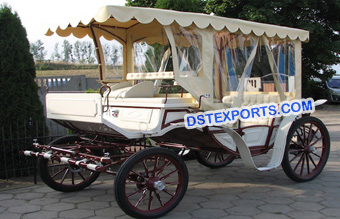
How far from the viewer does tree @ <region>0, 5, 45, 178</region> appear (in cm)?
557

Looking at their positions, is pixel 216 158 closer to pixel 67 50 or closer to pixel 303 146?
pixel 303 146

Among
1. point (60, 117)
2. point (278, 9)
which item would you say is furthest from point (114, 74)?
point (278, 9)

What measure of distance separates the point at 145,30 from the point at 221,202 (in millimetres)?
2510

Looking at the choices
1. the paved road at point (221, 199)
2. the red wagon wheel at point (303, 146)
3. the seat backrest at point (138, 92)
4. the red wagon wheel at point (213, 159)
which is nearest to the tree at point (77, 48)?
the seat backrest at point (138, 92)

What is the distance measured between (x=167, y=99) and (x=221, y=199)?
1511 millimetres

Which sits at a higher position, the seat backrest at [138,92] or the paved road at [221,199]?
the seat backrest at [138,92]

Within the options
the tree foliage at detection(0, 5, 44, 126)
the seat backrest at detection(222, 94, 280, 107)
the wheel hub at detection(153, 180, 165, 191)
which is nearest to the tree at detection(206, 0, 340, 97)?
the seat backrest at detection(222, 94, 280, 107)

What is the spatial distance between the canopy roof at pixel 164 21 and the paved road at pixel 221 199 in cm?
208

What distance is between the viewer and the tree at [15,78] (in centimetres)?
557

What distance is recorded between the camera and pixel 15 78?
5656 millimetres

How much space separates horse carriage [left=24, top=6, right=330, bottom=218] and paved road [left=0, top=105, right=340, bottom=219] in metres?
0.23

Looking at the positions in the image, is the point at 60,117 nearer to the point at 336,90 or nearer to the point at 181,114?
the point at 181,114

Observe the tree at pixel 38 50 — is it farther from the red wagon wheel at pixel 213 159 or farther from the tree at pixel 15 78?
the red wagon wheel at pixel 213 159

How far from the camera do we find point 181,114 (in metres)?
4.15
